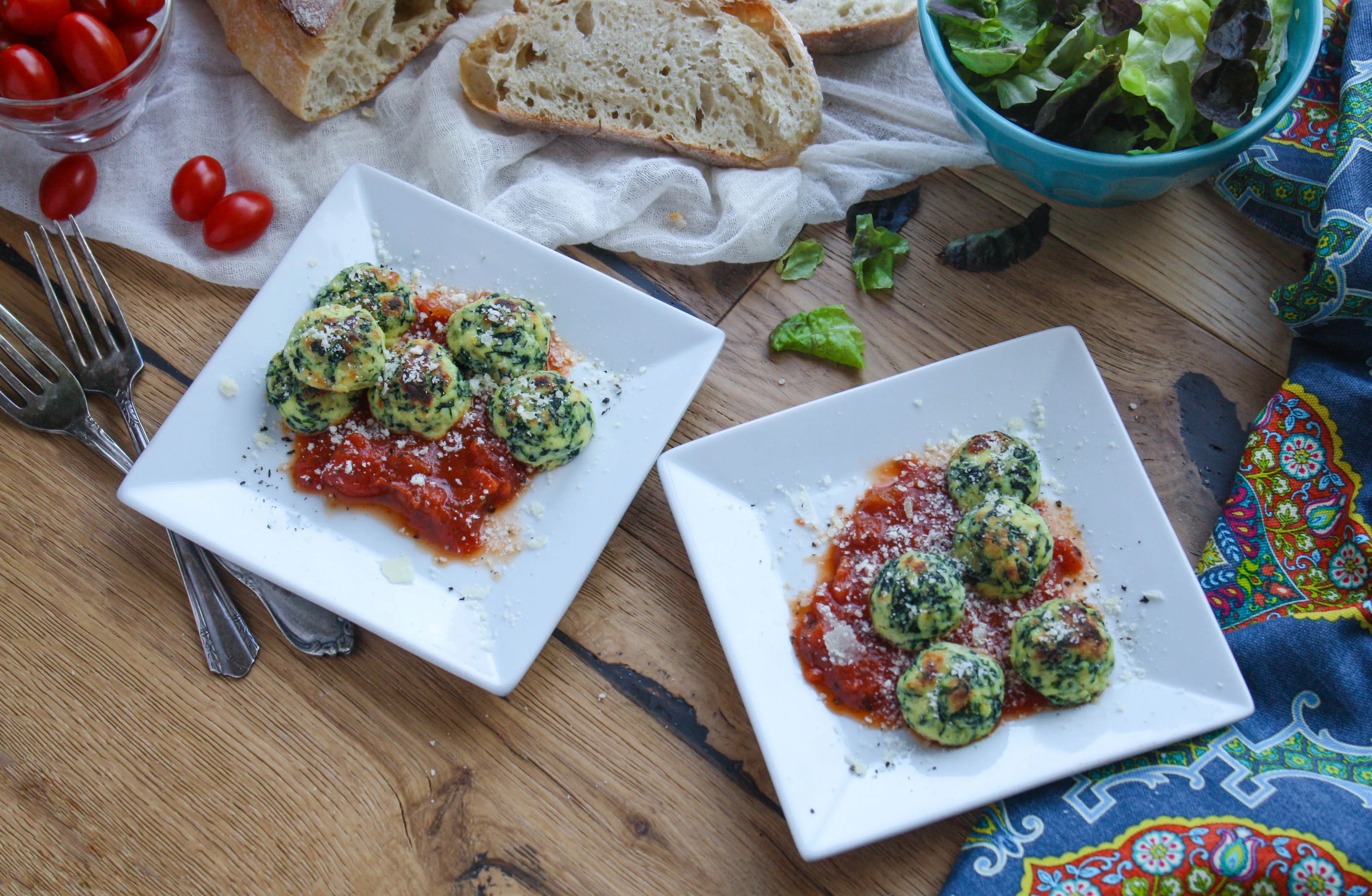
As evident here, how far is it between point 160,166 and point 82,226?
340 mm

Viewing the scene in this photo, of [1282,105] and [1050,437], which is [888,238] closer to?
[1050,437]

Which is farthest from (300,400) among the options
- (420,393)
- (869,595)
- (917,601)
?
(917,601)

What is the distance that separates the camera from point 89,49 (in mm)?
3027

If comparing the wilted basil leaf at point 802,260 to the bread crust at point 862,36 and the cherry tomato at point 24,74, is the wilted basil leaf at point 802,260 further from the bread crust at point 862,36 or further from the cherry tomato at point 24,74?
the cherry tomato at point 24,74

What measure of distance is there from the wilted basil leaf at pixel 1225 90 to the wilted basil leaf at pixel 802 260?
3.95 feet

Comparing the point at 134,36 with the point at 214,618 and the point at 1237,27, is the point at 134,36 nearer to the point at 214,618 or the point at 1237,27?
the point at 214,618

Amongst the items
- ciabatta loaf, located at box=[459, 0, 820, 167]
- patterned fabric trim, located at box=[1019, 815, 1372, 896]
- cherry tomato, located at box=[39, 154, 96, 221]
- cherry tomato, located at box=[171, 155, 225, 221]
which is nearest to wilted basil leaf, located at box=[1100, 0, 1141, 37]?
ciabatta loaf, located at box=[459, 0, 820, 167]

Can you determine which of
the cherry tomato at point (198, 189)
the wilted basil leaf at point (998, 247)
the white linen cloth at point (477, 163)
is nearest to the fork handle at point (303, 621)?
Result: the white linen cloth at point (477, 163)

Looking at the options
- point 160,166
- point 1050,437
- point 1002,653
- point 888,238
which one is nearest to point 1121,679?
point 1002,653

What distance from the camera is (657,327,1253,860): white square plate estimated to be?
2.61 m

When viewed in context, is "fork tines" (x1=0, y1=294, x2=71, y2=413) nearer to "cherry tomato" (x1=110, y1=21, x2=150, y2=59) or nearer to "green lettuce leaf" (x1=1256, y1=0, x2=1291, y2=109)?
"cherry tomato" (x1=110, y1=21, x2=150, y2=59)

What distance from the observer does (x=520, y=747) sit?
2.87m

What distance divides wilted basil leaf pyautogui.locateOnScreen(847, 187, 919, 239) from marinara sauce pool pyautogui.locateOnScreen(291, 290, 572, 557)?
57.1 inches

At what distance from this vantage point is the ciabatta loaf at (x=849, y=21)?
3.42 m
